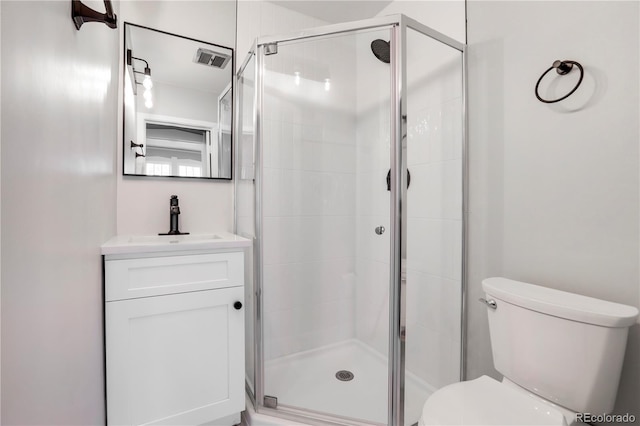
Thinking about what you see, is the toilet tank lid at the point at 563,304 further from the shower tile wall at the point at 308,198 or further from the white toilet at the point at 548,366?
the shower tile wall at the point at 308,198

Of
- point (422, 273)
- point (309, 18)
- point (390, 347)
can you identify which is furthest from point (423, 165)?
point (309, 18)

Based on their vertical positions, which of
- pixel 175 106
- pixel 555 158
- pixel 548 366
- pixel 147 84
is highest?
pixel 147 84

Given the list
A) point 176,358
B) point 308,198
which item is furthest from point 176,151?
point 176,358

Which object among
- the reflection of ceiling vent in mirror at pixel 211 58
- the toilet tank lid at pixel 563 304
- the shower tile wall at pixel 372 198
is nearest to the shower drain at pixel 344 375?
the shower tile wall at pixel 372 198

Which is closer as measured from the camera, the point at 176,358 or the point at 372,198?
the point at 176,358

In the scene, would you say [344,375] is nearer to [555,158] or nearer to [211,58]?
[555,158]

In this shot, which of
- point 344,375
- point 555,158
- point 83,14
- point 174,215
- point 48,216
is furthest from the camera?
point 344,375

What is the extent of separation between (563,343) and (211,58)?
2.18 metres

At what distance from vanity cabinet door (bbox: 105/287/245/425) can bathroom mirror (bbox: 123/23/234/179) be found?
2.61 feet

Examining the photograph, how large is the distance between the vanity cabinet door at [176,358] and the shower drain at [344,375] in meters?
0.63

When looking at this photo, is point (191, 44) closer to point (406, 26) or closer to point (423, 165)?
point (406, 26)

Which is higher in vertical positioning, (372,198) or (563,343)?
(372,198)

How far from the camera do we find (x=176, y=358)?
4.18 feet

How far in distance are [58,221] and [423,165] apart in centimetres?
149
